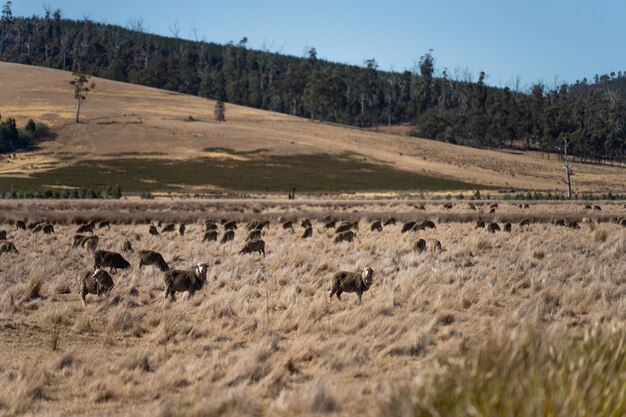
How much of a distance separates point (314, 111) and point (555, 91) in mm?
80313

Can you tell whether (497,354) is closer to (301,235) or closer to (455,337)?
(455,337)

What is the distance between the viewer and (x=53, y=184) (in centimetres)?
7862

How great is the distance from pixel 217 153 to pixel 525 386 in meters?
99.2

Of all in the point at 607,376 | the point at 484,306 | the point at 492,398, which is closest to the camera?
the point at 492,398

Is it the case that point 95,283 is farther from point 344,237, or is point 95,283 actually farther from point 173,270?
point 344,237

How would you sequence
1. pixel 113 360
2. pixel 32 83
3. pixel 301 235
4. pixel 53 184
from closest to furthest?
pixel 113 360, pixel 301 235, pixel 53 184, pixel 32 83

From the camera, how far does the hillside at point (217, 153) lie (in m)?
89.0

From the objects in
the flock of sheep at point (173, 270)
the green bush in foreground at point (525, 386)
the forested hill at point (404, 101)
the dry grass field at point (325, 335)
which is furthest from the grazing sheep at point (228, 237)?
the forested hill at point (404, 101)

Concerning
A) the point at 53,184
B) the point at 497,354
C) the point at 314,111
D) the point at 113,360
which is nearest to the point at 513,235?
the point at 113,360

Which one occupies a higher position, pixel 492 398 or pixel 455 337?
pixel 492 398

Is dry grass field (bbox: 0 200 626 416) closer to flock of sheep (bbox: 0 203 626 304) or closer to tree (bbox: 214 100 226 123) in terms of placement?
flock of sheep (bbox: 0 203 626 304)

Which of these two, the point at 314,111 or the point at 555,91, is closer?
the point at 314,111

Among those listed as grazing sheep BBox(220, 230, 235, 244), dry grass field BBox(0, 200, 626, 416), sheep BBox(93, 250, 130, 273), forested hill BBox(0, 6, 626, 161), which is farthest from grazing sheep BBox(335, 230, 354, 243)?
forested hill BBox(0, 6, 626, 161)

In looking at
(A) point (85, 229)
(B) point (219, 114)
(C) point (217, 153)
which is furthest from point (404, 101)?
A: (A) point (85, 229)
